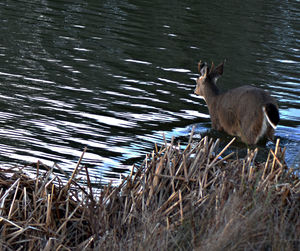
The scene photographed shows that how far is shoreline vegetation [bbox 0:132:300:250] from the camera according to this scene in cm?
491

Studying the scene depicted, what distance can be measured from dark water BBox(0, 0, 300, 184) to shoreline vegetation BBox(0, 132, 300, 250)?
1098 millimetres

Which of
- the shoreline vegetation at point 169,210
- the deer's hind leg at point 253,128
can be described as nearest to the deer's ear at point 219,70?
the deer's hind leg at point 253,128

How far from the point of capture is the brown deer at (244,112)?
10.8 m

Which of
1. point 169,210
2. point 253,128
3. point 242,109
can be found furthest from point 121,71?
point 169,210

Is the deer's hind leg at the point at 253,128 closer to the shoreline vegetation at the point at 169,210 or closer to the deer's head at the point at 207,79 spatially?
the deer's head at the point at 207,79

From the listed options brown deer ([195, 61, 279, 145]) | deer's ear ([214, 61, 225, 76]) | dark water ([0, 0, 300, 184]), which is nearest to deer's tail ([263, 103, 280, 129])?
brown deer ([195, 61, 279, 145])

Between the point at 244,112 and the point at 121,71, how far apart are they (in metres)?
5.35

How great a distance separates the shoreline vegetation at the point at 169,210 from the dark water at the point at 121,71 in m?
1.10

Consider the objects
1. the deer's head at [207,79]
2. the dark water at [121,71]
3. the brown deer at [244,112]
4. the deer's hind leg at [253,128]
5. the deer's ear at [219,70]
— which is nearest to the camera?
the dark water at [121,71]

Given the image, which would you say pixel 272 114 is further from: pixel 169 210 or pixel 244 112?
pixel 169 210

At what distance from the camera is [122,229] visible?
5.79 meters

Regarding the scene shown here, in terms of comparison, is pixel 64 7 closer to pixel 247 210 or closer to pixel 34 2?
pixel 34 2

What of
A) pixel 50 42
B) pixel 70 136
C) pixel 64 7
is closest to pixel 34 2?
pixel 64 7

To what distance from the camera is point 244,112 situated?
36.9ft
